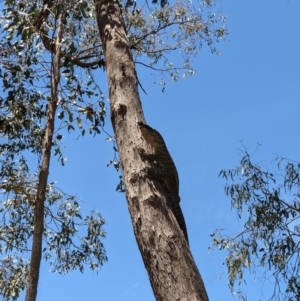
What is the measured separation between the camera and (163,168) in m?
3.12

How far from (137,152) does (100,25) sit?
4.43 feet

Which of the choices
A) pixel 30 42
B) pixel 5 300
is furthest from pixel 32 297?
pixel 5 300

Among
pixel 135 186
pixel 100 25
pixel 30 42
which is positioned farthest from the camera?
pixel 30 42

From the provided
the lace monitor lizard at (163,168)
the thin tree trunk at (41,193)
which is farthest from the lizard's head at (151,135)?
the thin tree trunk at (41,193)

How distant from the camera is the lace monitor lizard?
3.05 metres

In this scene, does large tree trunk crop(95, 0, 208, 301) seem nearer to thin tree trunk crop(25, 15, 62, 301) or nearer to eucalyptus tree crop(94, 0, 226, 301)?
eucalyptus tree crop(94, 0, 226, 301)

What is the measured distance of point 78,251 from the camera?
7.89 metres

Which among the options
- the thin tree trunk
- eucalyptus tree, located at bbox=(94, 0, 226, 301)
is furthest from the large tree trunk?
the thin tree trunk

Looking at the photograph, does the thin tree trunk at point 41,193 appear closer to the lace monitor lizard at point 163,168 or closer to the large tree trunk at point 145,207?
the large tree trunk at point 145,207

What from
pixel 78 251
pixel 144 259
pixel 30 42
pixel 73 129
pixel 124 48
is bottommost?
pixel 144 259

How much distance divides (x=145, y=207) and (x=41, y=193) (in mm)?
2827

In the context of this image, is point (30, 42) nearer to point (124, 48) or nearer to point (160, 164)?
point (124, 48)

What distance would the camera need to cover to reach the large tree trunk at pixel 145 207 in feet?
8.43

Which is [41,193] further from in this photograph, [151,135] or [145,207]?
[145,207]
